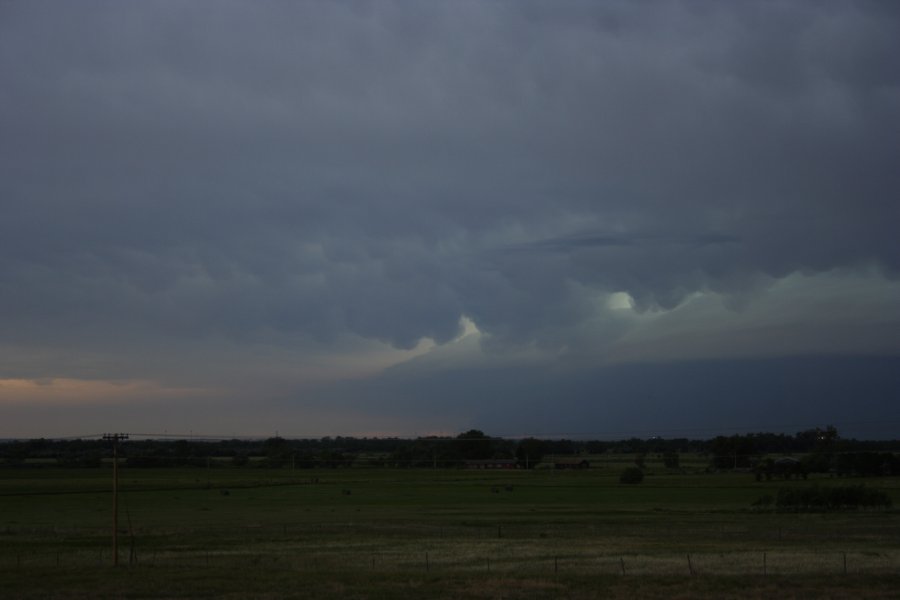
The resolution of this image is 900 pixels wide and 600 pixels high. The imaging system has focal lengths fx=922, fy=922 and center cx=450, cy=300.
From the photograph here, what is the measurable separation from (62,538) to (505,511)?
3527 cm

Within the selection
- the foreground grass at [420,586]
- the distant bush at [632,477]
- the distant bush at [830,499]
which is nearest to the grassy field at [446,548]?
the foreground grass at [420,586]

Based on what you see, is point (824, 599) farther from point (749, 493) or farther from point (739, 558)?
point (749, 493)

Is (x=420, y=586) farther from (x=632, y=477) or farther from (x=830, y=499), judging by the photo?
(x=632, y=477)

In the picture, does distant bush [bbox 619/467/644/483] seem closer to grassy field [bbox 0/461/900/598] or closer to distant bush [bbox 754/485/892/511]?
grassy field [bbox 0/461/900/598]

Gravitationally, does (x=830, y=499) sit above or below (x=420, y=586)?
below

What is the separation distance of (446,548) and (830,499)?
143ft

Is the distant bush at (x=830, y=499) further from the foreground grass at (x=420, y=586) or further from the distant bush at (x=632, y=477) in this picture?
the foreground grass at (x=420, y=586)

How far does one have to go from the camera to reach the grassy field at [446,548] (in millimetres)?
30125

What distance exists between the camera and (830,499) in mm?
74312

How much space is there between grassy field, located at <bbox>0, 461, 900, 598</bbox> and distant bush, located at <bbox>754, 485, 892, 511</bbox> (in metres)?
5.05

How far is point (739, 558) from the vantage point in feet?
123

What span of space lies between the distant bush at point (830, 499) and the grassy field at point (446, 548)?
5.05 m

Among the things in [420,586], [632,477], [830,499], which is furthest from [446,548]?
[632,477]

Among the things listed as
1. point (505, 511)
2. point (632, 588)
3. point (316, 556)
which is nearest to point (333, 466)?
point (505, 511)
